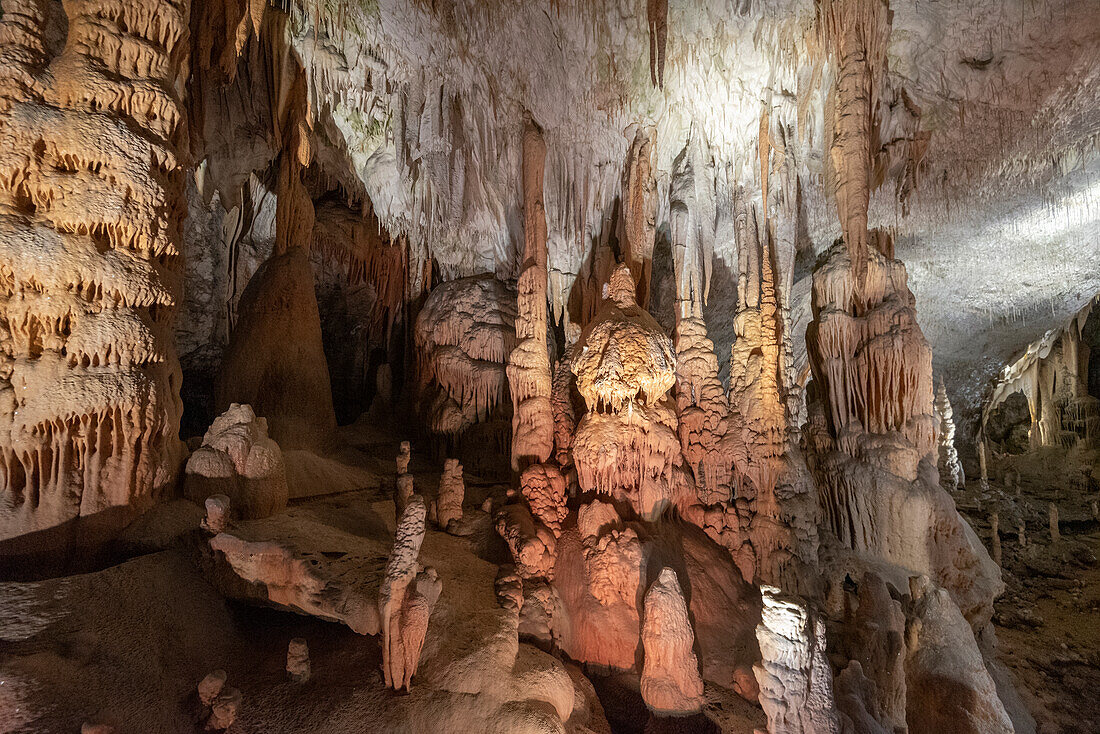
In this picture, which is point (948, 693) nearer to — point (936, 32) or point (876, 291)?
→ point (876, 291)

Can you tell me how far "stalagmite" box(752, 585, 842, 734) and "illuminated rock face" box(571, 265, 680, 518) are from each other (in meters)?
2.90

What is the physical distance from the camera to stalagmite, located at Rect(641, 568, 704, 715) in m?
5.69

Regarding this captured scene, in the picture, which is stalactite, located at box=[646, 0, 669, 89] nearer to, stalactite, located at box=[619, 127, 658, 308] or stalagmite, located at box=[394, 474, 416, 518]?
stalactite, located at box=[619, 127, 658, 308]

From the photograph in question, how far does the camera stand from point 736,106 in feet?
30.1

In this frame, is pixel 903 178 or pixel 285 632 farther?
pixel 903 178

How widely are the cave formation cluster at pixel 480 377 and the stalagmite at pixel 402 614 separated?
26 mm

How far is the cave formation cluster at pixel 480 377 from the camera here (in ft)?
14.5

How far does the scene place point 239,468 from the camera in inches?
227

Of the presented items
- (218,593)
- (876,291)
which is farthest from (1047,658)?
(218,593)

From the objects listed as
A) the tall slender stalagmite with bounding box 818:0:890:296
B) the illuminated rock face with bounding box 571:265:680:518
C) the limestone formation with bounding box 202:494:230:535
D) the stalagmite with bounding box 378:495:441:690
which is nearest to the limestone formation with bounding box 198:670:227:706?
the stalagmite with bounding box 378:495:441:690

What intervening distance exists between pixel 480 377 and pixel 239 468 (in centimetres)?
544

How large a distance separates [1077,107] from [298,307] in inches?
473

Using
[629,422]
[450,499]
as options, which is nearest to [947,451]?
[629,422]

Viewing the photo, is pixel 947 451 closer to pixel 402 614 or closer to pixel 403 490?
pixel 403 490
